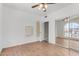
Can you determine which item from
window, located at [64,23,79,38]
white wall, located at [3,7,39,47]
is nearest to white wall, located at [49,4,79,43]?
window, located at [64,23,79,38]

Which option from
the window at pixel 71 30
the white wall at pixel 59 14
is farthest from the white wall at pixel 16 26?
the window at pixel 71 30

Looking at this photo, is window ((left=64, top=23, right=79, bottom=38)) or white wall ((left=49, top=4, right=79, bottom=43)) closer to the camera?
window ((left=64, top=23, right=79, bottom=38))

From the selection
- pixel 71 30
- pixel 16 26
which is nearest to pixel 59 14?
pixel 71 30

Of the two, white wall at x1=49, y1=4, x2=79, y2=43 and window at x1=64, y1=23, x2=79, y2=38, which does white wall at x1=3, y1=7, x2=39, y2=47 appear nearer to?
white wall at x1=49, y1=4, x2=79, y2=43

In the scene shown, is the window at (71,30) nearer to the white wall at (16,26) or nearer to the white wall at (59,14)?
the white wall at (59,14)

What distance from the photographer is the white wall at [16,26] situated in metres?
3.19

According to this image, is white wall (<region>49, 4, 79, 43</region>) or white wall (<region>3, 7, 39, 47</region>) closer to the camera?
white wall (<region>3, 7, 39, 47</region>)

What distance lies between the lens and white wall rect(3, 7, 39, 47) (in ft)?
10.5

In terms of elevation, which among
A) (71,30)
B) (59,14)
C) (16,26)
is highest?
(59,14)

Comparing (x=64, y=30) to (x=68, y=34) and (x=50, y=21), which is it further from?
(x=50, y=21)

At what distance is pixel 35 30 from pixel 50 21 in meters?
1.21

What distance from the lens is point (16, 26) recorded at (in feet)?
11.2

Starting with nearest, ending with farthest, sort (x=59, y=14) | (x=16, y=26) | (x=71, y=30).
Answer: (x=71, y=30)
(x=16, y=26)
(x=59, y=14)

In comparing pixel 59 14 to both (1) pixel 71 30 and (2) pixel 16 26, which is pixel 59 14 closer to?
(1) pixel 71 30
